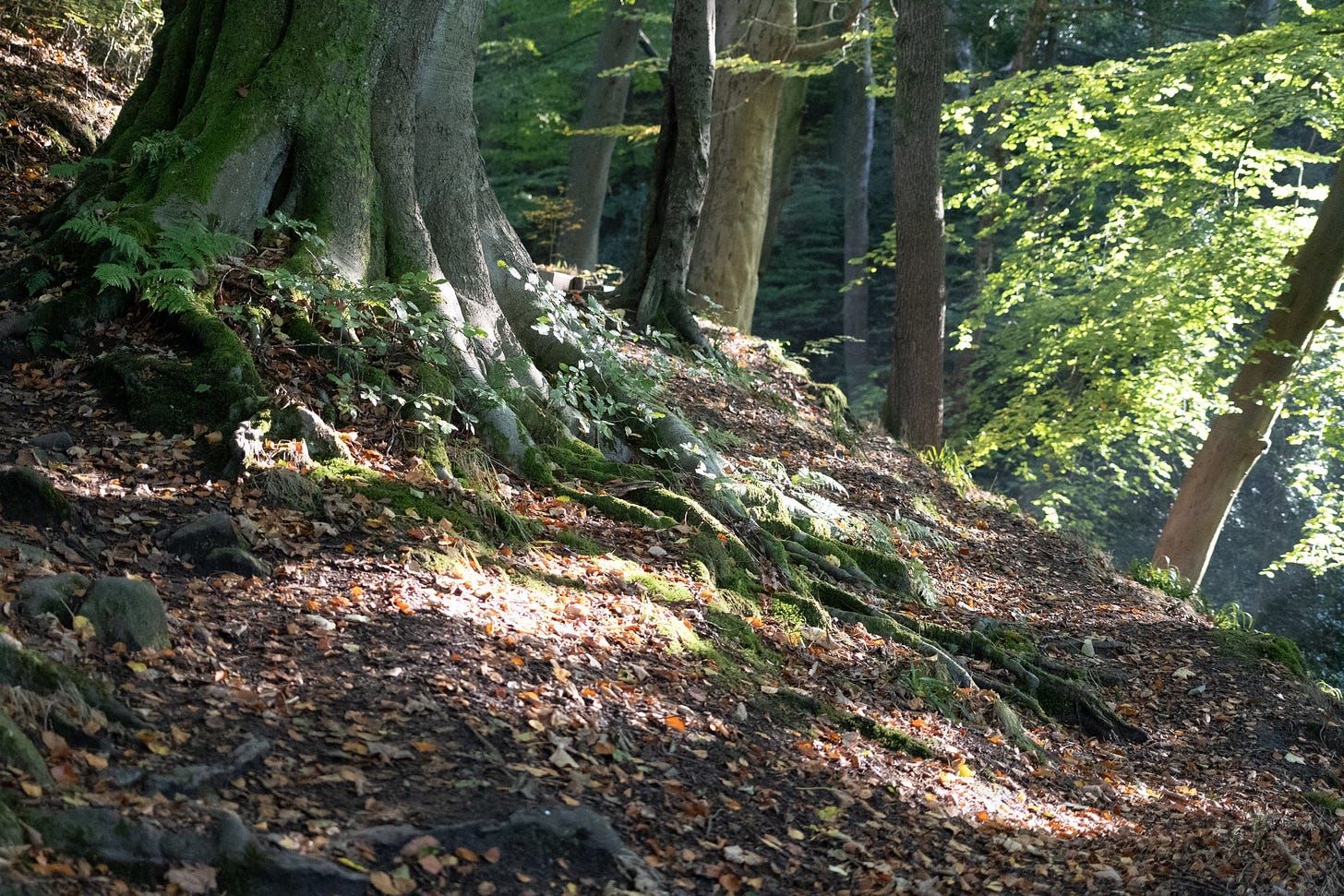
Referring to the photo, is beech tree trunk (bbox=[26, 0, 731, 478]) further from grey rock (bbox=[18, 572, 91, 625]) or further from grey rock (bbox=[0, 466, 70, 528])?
grey rock (bbox=[18, 572, 91, 625])

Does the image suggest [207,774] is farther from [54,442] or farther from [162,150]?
[162,150]

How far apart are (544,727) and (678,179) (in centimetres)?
658

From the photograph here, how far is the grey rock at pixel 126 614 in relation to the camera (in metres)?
3.43

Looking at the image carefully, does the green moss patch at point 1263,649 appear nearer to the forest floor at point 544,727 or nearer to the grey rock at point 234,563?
the forest floor at point 544,727

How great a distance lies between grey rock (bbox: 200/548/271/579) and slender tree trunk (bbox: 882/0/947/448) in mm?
8805

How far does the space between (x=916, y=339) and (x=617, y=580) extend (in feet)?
24.2

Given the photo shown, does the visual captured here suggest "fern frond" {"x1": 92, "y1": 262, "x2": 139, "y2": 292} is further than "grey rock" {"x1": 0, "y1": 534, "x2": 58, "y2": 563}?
Yes

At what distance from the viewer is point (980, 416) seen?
1995 centimetres

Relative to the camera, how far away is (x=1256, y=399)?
471 inches

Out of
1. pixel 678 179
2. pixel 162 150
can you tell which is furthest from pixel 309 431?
pixel 678 179

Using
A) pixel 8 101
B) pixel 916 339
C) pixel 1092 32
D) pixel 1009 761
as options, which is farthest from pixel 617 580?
pixel 1092 32

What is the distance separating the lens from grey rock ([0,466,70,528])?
3973mm

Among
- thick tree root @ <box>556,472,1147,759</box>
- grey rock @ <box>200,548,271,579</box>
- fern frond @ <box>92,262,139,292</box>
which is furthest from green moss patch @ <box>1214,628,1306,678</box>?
fern frond @ <box>92,262,139,292</box>

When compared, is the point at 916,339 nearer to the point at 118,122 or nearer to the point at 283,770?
the point at 118,122
